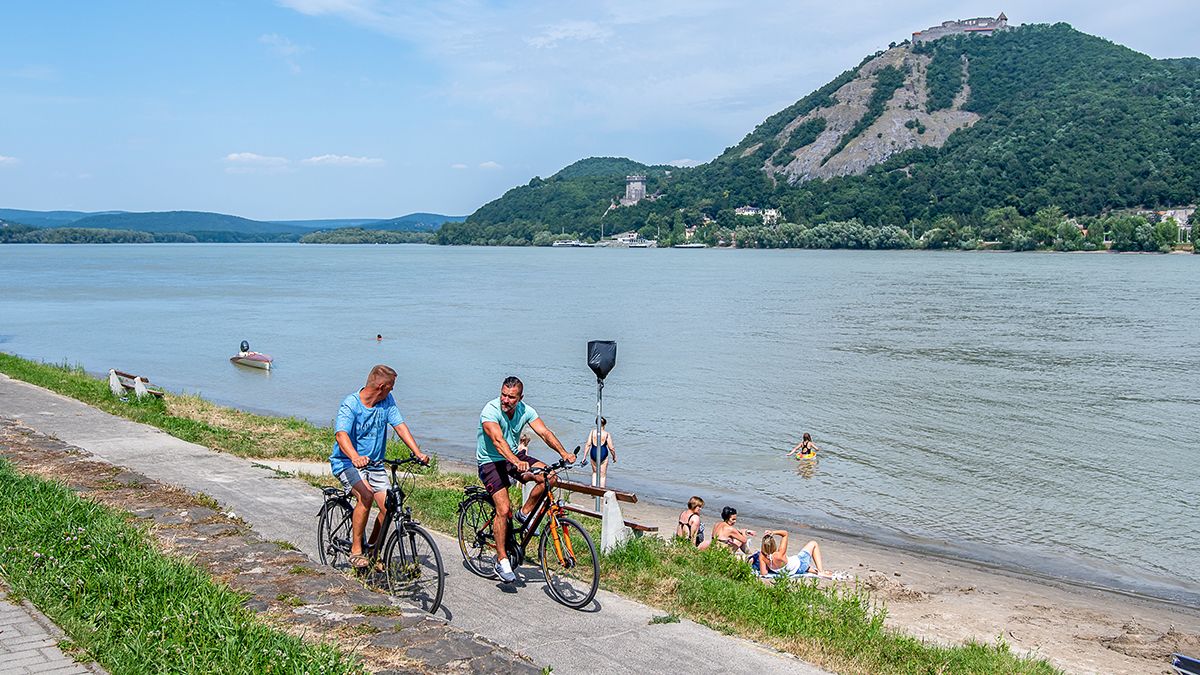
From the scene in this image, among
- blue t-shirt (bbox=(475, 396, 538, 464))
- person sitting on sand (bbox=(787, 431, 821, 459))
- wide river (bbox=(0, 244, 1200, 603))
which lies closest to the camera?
blue t-shirt (bbox=(475, 396, 538, 464))

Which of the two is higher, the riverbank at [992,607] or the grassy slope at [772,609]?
the grassy slope at [772,609]

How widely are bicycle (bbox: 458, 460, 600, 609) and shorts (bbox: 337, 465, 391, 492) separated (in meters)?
0.93

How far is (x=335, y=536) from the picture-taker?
7.73 m

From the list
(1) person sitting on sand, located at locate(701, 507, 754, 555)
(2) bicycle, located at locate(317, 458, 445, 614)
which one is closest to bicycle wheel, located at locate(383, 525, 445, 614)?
(2) bicycle, located at locate(317, 458, 445, 614)

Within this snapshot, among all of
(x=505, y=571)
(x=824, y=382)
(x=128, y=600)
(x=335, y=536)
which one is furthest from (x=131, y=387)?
(x=824, y=382)

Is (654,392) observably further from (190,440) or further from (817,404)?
(190,440)

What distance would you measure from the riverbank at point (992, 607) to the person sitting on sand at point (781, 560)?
2.21 ft

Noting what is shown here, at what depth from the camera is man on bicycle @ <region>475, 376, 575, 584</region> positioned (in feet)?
24.6

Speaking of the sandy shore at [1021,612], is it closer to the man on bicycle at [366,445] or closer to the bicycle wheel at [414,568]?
the bicycle wheel at [414,568]

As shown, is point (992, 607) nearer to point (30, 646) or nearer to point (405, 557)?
point (405, 557)

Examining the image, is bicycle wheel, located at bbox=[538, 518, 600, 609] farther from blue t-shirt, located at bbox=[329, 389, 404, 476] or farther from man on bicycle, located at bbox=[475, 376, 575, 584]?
blue t-shirt, located at bbox=[329, 389, 404, 476]

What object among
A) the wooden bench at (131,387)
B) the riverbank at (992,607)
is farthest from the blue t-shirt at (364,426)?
the wooden bench at (131,387)

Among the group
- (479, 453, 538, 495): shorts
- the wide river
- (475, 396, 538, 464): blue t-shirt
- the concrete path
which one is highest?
(475, 396, 538, 464): blue t-shirt

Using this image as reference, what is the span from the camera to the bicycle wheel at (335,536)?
7.60 meters
